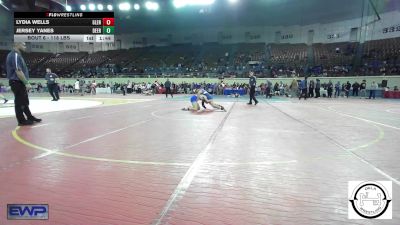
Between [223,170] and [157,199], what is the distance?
1267 millimetres

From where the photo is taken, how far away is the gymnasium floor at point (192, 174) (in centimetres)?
280

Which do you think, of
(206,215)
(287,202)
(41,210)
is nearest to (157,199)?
(206,215)

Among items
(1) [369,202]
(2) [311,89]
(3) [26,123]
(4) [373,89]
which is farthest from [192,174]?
(4) [373,89]

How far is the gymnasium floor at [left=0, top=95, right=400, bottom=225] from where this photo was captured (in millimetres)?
2803

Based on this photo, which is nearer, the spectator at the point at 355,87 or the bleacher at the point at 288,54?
the spectator at the point at 355,87

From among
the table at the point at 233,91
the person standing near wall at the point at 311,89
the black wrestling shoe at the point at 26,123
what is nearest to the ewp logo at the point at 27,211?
the black wrestling shoe at the point at 26,123

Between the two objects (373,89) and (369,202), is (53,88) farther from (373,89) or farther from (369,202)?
(373,89)

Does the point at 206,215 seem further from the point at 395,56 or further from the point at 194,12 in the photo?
the point at 194,12

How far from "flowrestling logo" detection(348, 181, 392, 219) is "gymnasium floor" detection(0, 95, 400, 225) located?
0.08 m

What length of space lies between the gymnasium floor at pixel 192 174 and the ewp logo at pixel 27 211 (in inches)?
2.3

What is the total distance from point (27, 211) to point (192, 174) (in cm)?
181

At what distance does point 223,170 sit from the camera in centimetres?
417
